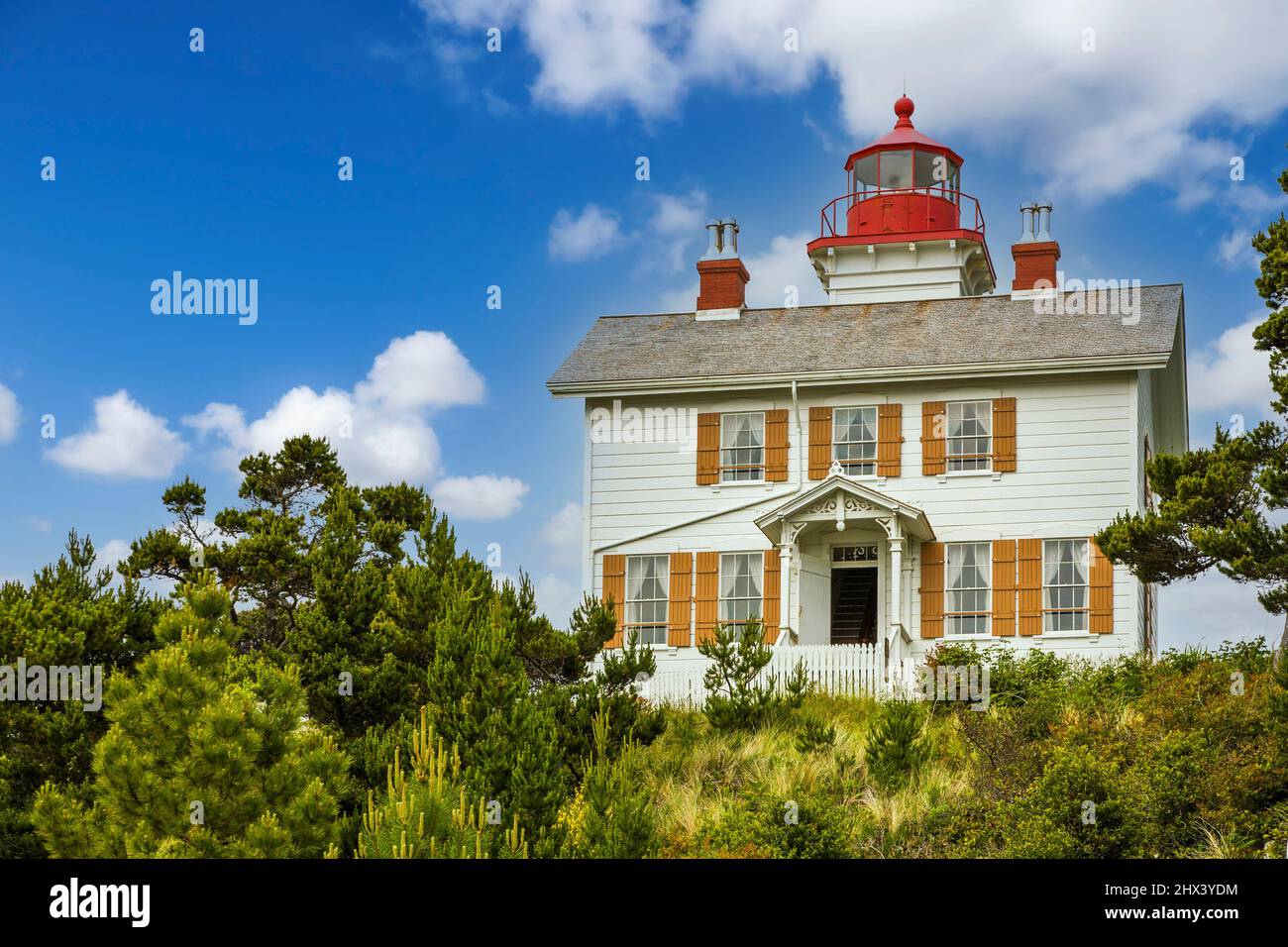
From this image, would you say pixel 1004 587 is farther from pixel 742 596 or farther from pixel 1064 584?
pixel 742 596

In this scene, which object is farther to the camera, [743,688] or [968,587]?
[968,587]

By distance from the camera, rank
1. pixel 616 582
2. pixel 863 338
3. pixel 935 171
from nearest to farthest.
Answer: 1. pixel 616 582
2. pixel 863 338
3. pixel 935 171

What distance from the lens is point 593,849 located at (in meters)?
12.6

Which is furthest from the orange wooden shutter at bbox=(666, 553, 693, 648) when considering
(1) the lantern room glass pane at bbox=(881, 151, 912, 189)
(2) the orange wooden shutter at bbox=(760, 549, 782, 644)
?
(1) the lantern room glass pane at bbox=(881, 151, 912, 189)

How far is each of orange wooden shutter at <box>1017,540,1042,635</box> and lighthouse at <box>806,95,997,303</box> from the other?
853cm

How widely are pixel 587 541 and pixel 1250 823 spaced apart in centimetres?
1367

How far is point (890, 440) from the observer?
81.6 ft

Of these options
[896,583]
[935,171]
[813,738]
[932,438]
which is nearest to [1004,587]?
[896,583]

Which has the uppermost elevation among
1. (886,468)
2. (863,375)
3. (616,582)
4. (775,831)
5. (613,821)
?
(863,375)

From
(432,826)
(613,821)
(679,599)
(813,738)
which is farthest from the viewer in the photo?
(679,599)

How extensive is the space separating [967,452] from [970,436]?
28 centimetres

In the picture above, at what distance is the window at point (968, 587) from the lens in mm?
23781
